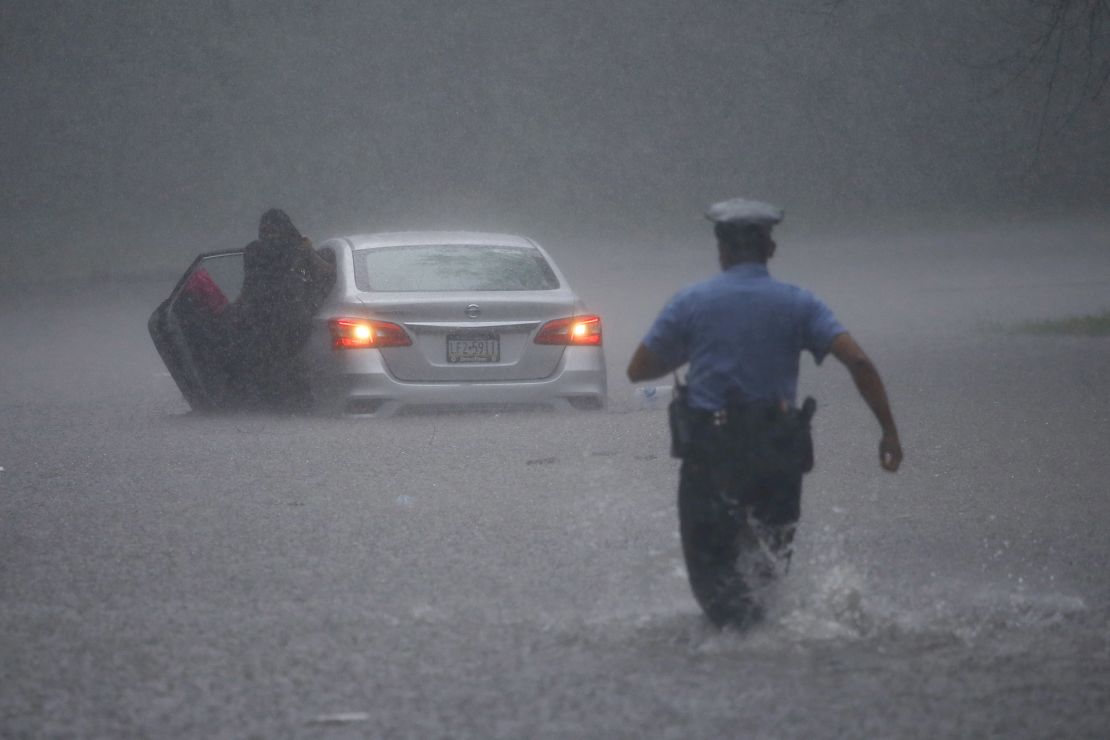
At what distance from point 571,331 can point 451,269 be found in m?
1.01

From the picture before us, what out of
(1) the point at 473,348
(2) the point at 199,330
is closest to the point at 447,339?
(1) the point at 473,348

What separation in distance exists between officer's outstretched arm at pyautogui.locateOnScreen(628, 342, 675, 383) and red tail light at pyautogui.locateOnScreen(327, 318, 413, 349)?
257 inches

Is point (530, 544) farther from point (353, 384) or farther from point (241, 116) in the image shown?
point (241, 116)

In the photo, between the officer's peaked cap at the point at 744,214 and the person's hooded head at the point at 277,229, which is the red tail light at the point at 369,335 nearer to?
the person's hooded head at the point at 277,229

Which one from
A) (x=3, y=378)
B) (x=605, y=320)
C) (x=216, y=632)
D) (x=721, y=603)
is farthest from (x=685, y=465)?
(x=605, y=320)

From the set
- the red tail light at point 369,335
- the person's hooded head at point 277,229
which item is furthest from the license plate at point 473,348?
the person's hooded head at point 277,229

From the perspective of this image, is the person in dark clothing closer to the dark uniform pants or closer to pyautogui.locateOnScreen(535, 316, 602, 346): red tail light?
pyautogui.locateOnScreen(535, 316, 602, 346): red tail light

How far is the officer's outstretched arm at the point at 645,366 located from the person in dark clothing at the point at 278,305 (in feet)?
23.7

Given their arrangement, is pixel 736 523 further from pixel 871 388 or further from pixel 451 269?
pixel 451 269

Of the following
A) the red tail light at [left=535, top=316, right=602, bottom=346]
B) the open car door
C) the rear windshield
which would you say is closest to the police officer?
the red tail light at [left=535, top=316, right=602, bottom=346]

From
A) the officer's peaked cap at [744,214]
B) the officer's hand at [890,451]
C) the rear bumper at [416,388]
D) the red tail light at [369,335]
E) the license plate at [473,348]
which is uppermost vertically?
the officer's peaked cap at [744,214]

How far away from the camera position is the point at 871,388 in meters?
5.80

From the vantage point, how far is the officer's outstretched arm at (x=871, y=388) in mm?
5691

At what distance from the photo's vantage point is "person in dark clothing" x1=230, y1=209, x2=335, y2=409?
13.0 m
